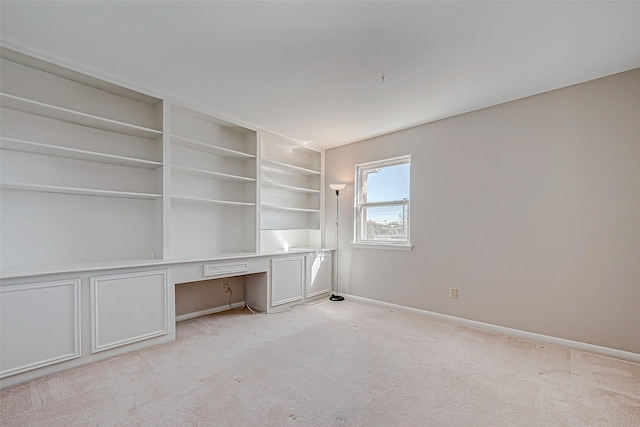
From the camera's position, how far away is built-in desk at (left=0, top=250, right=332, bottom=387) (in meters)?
2.04

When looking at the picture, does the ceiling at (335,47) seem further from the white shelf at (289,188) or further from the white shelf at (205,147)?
the white shelf at (289,188)

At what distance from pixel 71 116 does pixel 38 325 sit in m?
1.69

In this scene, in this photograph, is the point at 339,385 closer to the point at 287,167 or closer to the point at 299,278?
the point at 299,278

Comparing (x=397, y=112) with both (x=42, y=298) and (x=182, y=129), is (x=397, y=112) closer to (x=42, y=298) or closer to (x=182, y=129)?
(x=182, y=129)

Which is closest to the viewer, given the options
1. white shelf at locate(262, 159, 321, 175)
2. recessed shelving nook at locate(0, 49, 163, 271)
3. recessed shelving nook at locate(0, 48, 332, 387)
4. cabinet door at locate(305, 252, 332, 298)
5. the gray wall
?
recessed shelving nook at locate(0, 48, 332, 387)

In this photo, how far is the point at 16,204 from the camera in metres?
2.37

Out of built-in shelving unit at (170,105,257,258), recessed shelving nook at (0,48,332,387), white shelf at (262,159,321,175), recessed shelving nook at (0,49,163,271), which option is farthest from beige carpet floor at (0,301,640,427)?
white shelf at (262,159,321,175)

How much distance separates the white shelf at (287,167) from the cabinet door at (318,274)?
1295mm

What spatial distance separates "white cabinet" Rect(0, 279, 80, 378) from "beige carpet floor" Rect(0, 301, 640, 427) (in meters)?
0.16

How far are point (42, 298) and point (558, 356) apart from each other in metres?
4.13

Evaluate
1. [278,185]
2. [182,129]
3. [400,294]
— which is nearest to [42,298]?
[182,129]

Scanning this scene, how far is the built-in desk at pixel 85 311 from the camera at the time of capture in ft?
6.68

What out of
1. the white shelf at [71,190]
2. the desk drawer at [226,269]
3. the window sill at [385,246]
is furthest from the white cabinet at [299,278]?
the white shelf at [71,190]

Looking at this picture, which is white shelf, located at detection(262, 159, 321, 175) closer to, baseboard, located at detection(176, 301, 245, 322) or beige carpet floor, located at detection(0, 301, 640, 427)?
baseboard, located at detection(176, 301, 245, 322)
